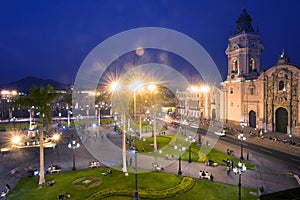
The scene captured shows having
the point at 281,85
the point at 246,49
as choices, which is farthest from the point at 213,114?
the point at 281,85

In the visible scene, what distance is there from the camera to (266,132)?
156 ft

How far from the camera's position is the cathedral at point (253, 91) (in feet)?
146

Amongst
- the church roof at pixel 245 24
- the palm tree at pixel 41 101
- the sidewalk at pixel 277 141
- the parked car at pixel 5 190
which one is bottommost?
the parked car at pixel 5 190

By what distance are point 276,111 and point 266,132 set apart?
5116mm

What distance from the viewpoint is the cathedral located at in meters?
44.6

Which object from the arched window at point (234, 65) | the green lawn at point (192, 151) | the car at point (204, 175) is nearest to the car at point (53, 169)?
the green lawn at point (192, 151)

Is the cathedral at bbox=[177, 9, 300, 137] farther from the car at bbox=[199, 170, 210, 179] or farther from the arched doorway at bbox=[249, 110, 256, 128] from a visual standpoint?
the car at bbox=[199, 170, 210, 179]

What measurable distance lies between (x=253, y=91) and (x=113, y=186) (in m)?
44.4

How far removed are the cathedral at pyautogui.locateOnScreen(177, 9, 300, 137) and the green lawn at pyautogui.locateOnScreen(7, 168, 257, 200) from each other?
31.7 meters

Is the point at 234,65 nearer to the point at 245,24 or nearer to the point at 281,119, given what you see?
the point at 245,24

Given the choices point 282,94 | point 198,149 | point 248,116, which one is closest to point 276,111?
point 282,94

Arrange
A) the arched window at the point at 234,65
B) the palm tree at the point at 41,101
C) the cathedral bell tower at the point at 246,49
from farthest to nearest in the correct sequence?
1. the arched window at the point at 234,65
2. the cathedral bell tower at the point at 246,49
3. the palm tree at the point at 41,101

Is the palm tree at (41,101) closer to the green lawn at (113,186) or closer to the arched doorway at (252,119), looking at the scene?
the green lawn at (113,186)

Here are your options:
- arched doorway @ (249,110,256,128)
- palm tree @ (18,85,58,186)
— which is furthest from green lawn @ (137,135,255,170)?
arched doorway @ (249,110,256,128)
